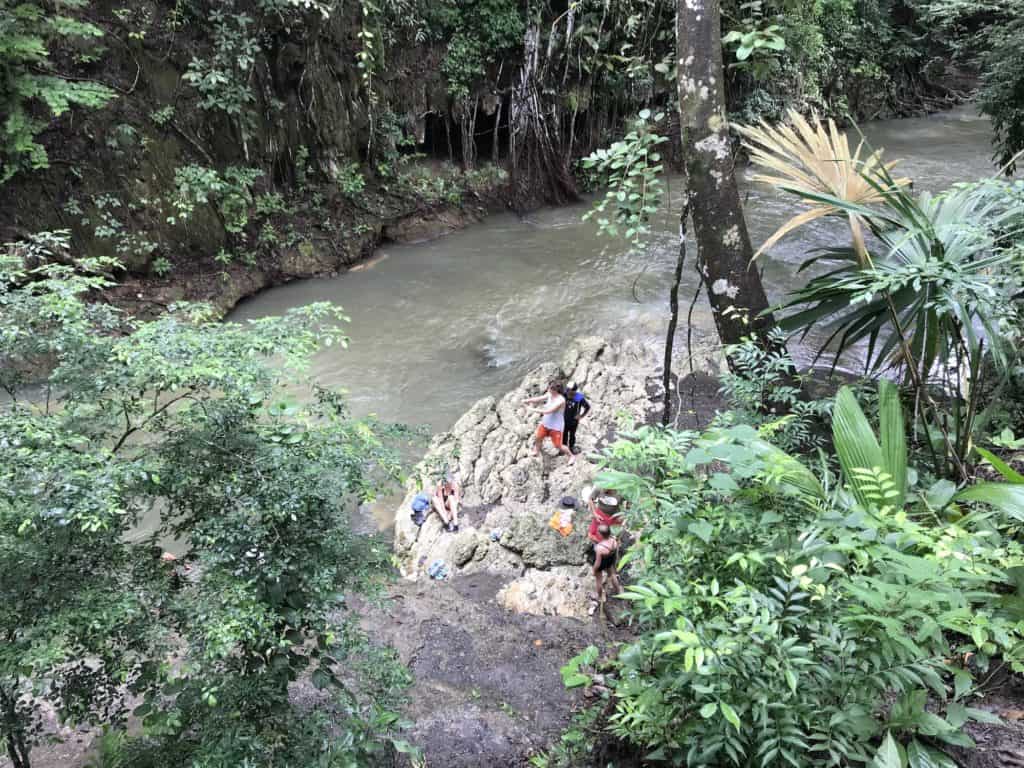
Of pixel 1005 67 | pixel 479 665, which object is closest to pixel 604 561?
pixel 479 665

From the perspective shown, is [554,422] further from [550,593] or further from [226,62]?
[226,62]

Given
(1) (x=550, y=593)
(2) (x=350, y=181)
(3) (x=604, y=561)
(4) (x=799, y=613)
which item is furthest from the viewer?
(2) (x=350, y=181)

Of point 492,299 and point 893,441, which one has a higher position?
point 893,441

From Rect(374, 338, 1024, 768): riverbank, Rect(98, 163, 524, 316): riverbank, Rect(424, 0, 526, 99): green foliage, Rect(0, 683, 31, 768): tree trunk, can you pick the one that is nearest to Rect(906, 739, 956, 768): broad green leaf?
Rect(374, 338, 1024, 768): riverbank

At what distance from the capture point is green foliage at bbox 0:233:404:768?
2023mm

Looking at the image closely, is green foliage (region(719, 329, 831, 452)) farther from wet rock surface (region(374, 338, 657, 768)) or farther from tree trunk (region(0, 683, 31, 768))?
tree trunk (region(0, 683, 31, 768))

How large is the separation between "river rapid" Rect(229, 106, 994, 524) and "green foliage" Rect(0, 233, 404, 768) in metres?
4.23

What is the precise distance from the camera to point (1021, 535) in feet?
6.98

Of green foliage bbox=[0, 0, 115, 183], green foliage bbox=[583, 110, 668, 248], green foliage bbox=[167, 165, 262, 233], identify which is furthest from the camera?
green foliage bbox=[167, 165, 262, 233]

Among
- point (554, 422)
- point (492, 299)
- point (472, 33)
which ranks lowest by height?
point (554, 422)

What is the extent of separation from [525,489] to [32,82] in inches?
305

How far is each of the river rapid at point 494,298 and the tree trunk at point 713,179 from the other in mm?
2770

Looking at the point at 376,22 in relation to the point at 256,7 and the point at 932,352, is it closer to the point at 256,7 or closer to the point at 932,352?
the point at 256,7

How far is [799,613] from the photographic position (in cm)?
179
